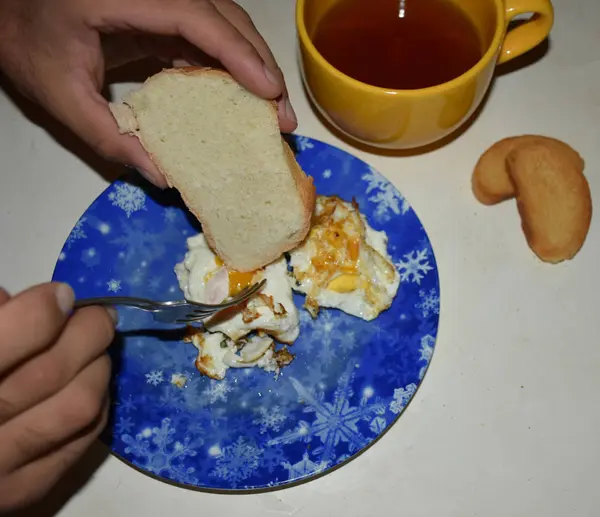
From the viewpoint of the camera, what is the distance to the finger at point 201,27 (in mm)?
1023

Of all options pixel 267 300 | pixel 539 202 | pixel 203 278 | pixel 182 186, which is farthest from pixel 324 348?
pixel 539 202

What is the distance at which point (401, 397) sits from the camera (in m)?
1.09

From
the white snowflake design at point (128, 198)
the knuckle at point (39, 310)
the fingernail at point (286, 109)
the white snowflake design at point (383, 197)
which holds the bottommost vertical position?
the white snowflake design at point (128, 198)

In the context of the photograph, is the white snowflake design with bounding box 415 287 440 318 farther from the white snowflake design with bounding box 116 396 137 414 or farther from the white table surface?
the white snowflake design with bounding box 116 396 137 414

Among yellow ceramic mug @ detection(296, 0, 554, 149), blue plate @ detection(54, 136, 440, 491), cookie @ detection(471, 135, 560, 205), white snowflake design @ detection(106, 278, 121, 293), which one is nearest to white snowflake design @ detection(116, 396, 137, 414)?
blue plate @ detection(54, 136, 440, 491)

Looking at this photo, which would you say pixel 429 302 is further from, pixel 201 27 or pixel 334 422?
pixel 201 27

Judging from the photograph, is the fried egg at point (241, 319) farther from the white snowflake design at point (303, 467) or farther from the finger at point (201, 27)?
the finger at point (201, 27)

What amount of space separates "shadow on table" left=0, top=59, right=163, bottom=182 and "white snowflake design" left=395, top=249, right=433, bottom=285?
0.61 m

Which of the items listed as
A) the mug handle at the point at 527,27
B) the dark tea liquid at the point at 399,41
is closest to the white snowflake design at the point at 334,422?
the dark tea liquid at the point at 399,41

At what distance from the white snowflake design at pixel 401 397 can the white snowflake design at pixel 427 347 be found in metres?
0.05

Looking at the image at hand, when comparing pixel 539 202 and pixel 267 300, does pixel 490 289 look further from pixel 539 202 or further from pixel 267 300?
pixel 267 300

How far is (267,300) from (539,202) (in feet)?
1.85

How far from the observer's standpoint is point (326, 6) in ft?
4.11

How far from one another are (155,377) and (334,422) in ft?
1.05
